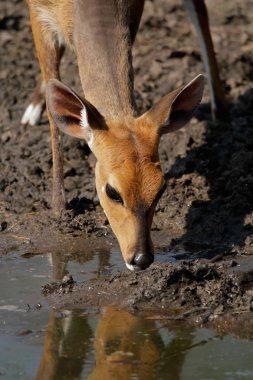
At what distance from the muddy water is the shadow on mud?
5.48ft

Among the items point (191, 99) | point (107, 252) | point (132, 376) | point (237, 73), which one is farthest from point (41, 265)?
point (237, 73)

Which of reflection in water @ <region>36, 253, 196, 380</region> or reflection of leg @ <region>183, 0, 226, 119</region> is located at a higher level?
reflection of leg @ <region>183, 0, 226, 119</region>

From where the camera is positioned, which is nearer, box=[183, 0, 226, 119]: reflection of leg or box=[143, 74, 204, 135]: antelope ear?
box=[143, 74, 204, 135]: antelope ear

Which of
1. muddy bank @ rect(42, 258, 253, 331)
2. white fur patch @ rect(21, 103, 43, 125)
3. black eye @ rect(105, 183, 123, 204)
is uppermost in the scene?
black eye @ rect(105, 183, 123, 204)

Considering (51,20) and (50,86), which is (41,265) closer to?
(50,86)

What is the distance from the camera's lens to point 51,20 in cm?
991

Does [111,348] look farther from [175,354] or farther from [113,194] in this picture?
[113,194]

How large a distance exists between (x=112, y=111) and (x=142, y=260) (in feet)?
5.06

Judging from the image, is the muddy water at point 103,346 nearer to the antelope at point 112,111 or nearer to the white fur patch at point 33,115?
the antelope at point 112,111

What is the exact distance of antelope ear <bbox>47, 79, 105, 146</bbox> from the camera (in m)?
8.12

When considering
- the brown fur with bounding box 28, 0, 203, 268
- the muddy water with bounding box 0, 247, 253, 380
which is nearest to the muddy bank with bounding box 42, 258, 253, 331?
the muddy water with bounding box 0, 247, 253, 380

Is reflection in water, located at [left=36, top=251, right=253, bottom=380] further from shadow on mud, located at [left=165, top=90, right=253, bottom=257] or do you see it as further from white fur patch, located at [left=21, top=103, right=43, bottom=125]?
white fur patch, located at [left=21, top=103, right=43, bottom=125]

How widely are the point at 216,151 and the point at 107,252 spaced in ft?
7.06

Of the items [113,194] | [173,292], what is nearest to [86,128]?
[113,194]
